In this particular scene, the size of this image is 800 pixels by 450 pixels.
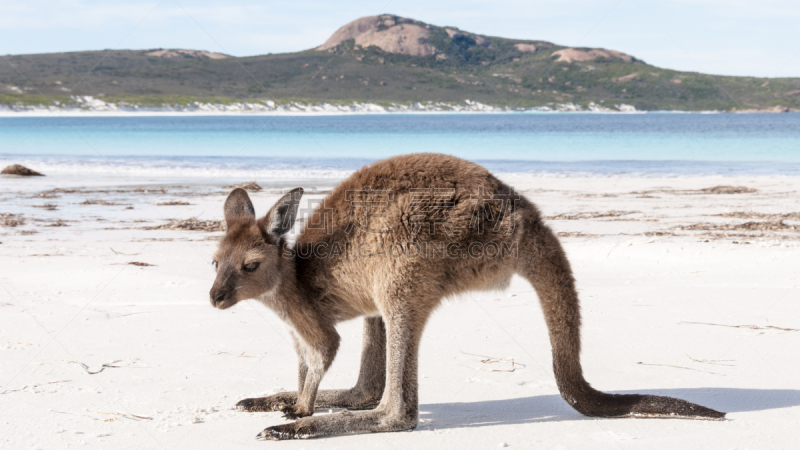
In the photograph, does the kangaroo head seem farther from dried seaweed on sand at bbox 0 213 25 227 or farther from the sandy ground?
dried seaweed on sand at bbox 0 213 25 227

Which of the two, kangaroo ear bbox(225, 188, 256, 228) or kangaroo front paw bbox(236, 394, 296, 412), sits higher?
kangaroo ear bbox(225, 188, 256, 228)

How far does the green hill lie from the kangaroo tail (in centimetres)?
7780

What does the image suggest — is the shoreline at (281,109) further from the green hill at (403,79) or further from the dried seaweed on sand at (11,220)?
the dried seaweed on sand at (11,220)

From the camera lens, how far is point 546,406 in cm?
346

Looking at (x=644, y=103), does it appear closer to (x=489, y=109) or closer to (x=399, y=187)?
(x=489, y=109)

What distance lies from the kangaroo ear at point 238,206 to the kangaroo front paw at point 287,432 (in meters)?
1.19

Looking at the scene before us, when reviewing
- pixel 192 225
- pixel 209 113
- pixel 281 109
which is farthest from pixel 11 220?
pixel 281 109

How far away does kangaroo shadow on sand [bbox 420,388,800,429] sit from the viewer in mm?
3240

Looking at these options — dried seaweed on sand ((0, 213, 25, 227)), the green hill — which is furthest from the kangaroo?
the green hill

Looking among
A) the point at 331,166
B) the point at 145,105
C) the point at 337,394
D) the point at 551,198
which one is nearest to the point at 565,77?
the point at 145,105

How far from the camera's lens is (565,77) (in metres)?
94.9

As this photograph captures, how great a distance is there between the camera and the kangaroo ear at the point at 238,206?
12.0ft

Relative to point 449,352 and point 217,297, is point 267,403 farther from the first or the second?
point 449,352

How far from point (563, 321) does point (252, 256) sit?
1.61m
